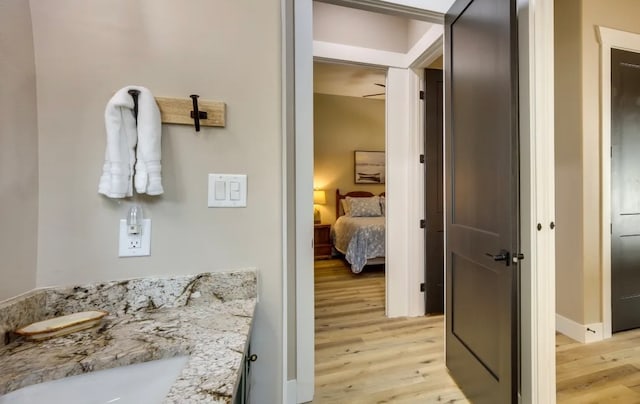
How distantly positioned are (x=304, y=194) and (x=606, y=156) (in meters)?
2.39

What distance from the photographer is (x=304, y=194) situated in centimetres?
150

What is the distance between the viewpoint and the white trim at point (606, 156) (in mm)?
2039

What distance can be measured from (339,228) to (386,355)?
2811mm

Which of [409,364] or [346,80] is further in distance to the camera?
[346,80]

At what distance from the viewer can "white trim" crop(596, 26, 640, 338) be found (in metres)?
2.04

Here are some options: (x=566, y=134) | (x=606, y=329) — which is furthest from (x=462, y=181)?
(x=606, y=329)

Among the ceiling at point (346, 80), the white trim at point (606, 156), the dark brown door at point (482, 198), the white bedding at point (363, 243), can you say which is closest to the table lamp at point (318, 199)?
the white bedding at point (363, 243)

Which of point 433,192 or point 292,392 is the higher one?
point 433,192

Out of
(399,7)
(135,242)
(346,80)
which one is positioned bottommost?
(135,242)

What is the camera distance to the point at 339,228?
15.4 ft

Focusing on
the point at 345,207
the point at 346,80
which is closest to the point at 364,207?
the point at 345,207

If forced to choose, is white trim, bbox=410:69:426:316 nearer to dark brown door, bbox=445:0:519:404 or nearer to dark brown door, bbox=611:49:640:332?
dark brown door, bbox=445:0:519:404

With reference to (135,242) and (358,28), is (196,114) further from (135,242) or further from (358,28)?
(358,28)

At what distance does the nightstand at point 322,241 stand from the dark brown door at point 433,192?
2505 millimetres
